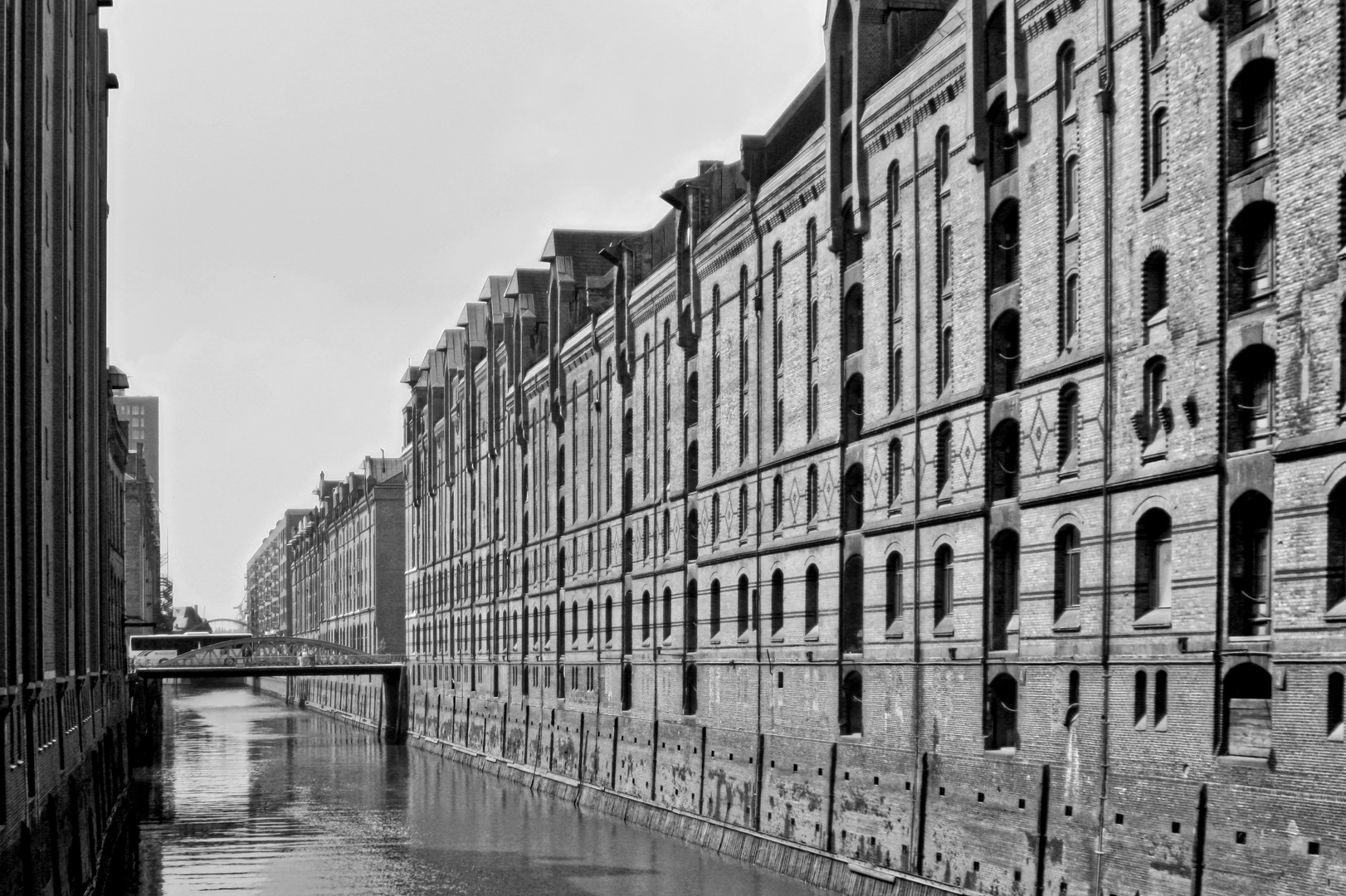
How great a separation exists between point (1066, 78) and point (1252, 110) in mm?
4691

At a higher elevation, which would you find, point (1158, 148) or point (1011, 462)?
point (1158, 148)

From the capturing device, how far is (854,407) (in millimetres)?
35875

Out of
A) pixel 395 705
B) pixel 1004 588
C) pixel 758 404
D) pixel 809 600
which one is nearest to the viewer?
pixel 1004 588

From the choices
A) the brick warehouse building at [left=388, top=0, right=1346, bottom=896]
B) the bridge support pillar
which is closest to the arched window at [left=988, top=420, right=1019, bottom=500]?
the brick warehouse building at [left=388, top=0, right=1346, bottom=896]

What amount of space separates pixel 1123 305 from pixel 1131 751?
5.82 m

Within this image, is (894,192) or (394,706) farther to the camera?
(394,706)

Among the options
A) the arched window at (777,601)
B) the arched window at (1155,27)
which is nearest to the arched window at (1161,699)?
the arched window at (1155,27)

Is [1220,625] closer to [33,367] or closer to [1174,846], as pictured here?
[1174,846]

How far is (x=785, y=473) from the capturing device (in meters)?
39.0

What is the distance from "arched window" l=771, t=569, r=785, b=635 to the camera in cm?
3919

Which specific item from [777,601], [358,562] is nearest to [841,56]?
[777,601]

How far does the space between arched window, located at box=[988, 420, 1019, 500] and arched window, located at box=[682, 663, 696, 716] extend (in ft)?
53.2

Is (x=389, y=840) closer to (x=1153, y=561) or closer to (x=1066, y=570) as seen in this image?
(x=1066, y=570)

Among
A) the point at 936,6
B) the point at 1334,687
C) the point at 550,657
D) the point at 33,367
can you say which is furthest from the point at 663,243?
the point at 1334,687
